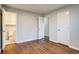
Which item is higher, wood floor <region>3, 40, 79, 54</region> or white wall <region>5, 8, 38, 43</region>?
white wall <region>5, 8, 38, 43</region>

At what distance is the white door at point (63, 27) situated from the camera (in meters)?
5.03

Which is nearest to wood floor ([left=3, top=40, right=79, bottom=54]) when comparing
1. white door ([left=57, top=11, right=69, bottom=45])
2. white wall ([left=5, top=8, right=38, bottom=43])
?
white door ([left=57, top=11, right=69, bottom=45])

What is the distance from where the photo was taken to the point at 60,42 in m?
5.61

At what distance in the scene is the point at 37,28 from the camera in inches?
293

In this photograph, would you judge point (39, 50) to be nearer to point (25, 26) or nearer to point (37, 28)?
point (25, 26)

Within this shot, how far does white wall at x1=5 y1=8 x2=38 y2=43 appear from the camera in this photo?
5.86 m

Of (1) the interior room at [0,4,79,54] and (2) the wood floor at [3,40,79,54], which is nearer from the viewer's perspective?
(2) the wood floor at [3,40,79,54]

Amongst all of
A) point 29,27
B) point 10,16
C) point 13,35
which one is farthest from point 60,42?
point 10,16

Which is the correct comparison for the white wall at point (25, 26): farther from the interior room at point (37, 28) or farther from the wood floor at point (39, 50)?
the wood floor at point (39, 50)

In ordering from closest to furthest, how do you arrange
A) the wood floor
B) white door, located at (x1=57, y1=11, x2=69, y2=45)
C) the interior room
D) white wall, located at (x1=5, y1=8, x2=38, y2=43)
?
1. the wood floor
2. the interior room
3. white door, located at (x1=57, y1=11, x2=69, y2=45)
4. white wall, located at (x1=5, y1=8, x2=38, y2=43)

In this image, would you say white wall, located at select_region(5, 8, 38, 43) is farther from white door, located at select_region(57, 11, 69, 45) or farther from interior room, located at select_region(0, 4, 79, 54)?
white door, located at select_region(57, 11, 69, 45)

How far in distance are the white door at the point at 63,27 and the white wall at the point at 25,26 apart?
207 cm

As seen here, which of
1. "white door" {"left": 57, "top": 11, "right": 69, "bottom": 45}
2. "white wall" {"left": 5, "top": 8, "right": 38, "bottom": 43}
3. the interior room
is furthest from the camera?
"white wall" {"left": 5, "top": 8, "right": 38, "bottom": 43}
